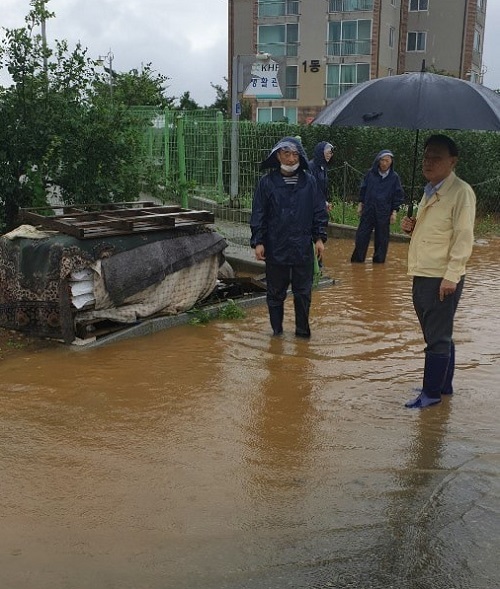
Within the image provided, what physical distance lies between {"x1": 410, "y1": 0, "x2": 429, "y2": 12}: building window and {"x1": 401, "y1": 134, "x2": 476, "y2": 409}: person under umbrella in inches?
1869

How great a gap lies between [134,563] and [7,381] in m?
2.75

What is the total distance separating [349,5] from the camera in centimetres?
4522

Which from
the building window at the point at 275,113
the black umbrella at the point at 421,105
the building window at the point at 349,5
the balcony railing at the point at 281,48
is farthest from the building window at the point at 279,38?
the black umbrella at the point at 421,105

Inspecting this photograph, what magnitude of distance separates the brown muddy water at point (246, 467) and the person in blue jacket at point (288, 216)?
730mm

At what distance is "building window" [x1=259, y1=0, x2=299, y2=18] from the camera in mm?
46250

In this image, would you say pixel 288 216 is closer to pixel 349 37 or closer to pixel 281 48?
pixel 349 37

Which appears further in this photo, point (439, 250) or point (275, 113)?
point (275, 113)

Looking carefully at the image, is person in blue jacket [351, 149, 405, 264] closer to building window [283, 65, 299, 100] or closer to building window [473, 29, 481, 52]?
building window [283, 65, 299, 100]

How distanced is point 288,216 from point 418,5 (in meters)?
46.6

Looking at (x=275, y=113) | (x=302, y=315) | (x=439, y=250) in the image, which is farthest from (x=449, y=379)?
(x=275, y=113)

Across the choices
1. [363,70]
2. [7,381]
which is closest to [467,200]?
[7,381]

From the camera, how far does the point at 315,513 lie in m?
3.56

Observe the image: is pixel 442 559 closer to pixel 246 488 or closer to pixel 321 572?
pixel 321 572

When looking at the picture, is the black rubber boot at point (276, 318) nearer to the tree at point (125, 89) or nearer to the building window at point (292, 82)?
the tree at point (125, 89)
